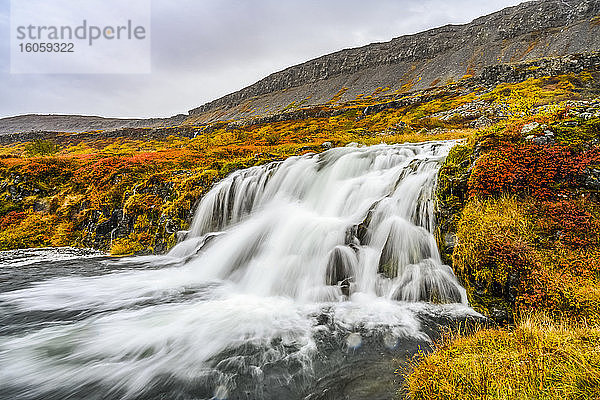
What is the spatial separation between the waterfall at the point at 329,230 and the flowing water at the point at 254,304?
0.15ft

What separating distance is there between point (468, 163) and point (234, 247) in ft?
24.4

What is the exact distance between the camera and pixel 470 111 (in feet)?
111

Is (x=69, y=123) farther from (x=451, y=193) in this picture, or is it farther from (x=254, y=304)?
(x=451, y=193)

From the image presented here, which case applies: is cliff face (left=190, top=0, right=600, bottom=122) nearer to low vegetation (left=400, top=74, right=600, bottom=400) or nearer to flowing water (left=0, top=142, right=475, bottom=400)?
low vegetation (left=400, top=74, right=600, bottom=400)

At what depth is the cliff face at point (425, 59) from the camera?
74.1 meters

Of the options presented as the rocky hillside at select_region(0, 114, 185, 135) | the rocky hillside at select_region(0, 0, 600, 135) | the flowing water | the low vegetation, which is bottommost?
the flowing water

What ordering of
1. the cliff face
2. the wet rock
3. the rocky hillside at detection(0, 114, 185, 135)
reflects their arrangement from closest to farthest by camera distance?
the wet rock
the cliff face
the rocky hillside at detection(0, 114, 185, 135)

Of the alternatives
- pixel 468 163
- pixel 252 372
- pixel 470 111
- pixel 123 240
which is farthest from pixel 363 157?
pixel 470 111

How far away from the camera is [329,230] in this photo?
8.66m

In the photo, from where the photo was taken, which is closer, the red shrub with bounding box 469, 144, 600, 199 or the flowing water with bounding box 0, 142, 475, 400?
the flowing water with bounding box 0, 142, 475, 400

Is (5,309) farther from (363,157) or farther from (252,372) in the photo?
(363,157)

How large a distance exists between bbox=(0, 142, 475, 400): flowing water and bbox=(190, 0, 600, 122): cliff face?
75.3 metres

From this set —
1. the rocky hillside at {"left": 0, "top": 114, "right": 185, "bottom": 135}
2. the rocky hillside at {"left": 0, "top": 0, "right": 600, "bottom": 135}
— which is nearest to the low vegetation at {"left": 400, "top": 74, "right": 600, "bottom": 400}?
the rocky hillside at {"left": 0, "top": 0, "right": 600, "bottom": 135}

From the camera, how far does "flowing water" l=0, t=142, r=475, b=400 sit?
452 centimetres
